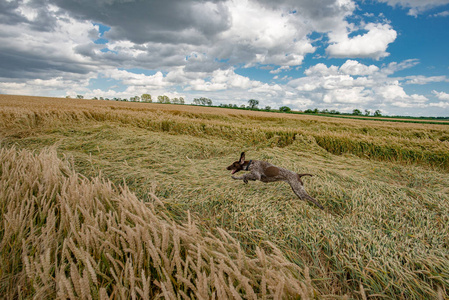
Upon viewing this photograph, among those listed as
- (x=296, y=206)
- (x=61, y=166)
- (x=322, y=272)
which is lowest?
(x=322, y=272)

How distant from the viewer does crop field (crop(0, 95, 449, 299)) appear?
92 cm

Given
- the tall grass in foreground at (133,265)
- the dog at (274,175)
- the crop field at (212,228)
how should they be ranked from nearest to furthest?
the tall grass in foreground at (133,265)
the crop field at (212,228)
the dog at (274,175)

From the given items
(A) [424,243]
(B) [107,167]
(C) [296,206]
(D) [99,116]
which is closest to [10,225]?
(B) [107,167]

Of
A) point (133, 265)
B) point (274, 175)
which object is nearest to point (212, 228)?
point (133, 265)

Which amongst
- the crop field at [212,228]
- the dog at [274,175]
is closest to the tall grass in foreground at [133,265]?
the crop field at [212,228]

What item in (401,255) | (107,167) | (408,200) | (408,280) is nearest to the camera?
(408,280)

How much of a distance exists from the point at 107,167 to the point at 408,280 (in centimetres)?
382

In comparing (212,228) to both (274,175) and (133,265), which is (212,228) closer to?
(133,265)

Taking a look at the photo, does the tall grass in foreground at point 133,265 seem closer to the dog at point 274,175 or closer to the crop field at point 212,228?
the crop field at point 212,228

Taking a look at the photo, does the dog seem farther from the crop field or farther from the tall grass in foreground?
the tall grass in foreground

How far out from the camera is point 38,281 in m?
1.00

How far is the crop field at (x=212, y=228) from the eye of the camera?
92cm

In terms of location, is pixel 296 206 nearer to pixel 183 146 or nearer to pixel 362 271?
pixel 362 271

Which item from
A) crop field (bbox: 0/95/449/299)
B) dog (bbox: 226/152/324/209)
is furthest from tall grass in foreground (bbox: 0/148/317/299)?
dog (bbox: 226/152/324/209)
